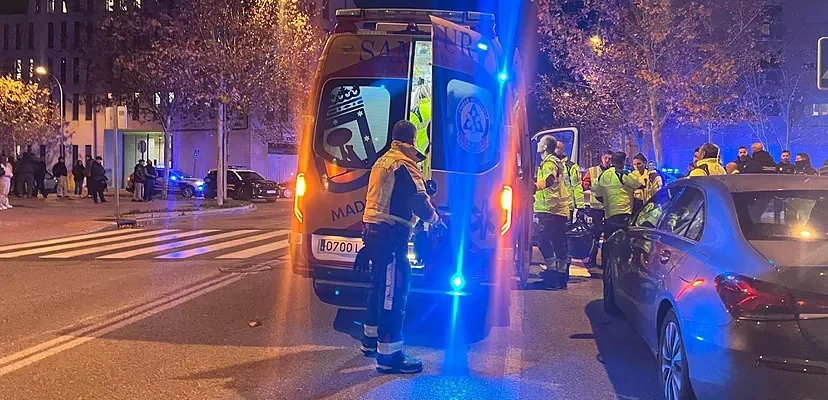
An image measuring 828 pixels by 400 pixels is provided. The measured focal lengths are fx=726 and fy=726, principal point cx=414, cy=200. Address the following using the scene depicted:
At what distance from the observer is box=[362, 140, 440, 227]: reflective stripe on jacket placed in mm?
5297

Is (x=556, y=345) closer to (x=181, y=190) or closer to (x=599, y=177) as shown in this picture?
(x=599, y=177)

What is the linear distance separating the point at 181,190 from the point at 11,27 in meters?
32.0

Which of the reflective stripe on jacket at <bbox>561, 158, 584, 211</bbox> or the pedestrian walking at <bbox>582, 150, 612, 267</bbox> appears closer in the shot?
the reflective stripe on jacket at <bbox>561, 158, 584, 211</bbox>

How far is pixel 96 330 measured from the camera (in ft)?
21.8

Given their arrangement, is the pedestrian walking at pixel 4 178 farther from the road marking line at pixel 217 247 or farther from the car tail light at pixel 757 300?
the car tail light at pixel 757 300

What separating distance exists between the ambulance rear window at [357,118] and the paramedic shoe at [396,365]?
187cm

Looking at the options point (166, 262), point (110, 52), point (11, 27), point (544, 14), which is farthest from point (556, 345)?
point (11, 27)

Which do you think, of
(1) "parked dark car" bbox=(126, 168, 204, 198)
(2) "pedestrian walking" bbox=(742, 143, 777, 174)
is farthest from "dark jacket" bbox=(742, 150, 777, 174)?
(1) "parked dark car" bbox=(126, 168, 204, 198)

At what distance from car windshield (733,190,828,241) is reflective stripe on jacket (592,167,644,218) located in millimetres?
4762

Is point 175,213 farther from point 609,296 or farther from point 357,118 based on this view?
point 609,296

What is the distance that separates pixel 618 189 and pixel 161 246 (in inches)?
329

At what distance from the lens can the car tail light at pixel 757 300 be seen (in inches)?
145

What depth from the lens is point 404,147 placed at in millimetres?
5406

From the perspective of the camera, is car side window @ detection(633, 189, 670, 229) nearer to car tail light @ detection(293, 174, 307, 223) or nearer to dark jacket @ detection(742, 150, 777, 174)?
car tail light @ detection(293, 174, 307, 223)
